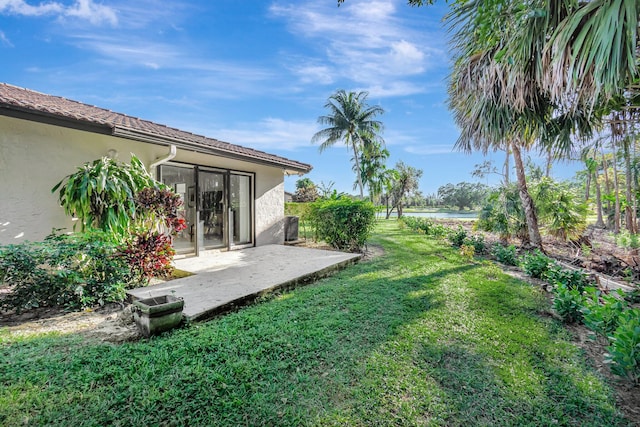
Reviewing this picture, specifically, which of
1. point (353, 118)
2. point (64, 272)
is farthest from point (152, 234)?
point (353, 118)

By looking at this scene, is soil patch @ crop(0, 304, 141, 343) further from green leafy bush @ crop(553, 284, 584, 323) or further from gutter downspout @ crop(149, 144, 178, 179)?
green leafy bush @ crop(553, 284, 584, 323)

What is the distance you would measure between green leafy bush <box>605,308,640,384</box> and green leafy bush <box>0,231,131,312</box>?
6006 millimetres

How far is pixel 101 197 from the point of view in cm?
461

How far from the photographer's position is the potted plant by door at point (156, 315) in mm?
3123

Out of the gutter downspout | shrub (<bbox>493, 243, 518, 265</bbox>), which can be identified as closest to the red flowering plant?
the gutter downspout

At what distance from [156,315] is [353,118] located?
24.3 m

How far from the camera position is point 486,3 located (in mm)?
2934

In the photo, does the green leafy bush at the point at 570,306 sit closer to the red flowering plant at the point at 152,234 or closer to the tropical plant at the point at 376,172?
the red flowering plant at the point at 152,234

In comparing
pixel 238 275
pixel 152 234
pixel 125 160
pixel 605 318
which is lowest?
pixel 605 318

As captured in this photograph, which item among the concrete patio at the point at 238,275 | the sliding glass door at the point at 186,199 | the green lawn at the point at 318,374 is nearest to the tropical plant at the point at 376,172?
the concrete patio at the point at 238,275

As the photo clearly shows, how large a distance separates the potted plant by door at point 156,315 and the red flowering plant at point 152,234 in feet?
5.00

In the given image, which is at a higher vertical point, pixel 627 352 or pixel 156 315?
pixel 156 315

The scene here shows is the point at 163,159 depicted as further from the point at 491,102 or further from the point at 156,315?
the point at 491,102

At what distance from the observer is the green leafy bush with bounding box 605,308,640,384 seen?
8.20 feet
